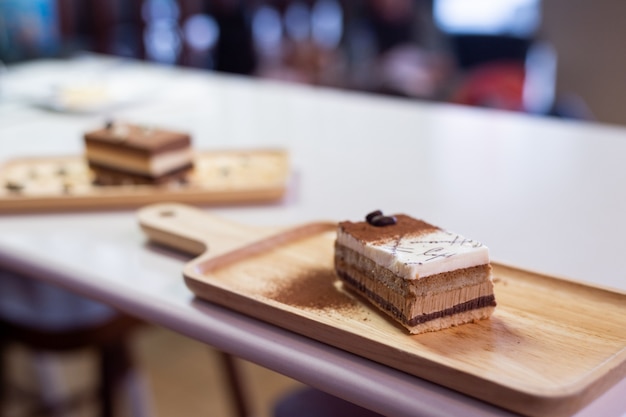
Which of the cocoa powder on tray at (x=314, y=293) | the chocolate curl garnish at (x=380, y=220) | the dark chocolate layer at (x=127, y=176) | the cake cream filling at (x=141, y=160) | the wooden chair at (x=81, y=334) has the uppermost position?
the chocolate curl garnish at (x=380, y=220)

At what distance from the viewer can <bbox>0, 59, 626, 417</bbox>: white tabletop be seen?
87 centimetres

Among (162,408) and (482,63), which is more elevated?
(482,63)

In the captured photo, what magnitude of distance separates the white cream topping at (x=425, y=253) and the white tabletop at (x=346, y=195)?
11 centimetres

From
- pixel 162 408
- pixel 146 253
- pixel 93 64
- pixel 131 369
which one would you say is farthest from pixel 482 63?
pixel 146 253

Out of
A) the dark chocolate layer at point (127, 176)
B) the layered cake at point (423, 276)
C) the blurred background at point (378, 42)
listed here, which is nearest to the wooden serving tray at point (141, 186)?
the dark chocolate layer at point (127, 176)

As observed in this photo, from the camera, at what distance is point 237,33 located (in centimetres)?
560

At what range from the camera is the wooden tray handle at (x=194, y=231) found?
109 centimetres

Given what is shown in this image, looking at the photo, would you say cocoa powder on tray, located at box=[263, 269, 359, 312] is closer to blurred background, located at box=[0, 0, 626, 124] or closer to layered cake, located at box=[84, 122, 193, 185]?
layered cake, located at box=[84, 122, 193, 185]

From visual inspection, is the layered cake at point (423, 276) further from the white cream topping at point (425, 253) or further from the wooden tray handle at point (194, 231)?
the wooden tray handle at point (194, 231)

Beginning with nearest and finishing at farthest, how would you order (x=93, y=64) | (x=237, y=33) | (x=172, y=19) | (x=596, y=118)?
(x=93, y=64), (x=596, y=118), (x=172, y=19), (x=237, y=33)

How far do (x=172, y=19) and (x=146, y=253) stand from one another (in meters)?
4.36

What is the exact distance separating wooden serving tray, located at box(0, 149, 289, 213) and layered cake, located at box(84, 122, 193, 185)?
0.8 inches

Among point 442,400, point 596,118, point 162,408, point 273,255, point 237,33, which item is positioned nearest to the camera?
point 442,400

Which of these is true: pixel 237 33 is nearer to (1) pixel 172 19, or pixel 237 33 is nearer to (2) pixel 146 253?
(1) pixel 172 19
